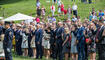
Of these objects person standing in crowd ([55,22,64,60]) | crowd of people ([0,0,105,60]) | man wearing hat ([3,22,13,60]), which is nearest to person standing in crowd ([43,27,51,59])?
crowd of people ([0,0,105,60])

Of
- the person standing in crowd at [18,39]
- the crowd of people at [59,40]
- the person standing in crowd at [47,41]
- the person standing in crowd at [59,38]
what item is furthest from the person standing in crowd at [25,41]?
the person standing in crowd at [59,38]

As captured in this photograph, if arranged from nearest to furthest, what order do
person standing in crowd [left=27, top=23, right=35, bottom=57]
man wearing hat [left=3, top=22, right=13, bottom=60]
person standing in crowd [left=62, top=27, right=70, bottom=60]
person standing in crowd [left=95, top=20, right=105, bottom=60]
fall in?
person standing in crowd [left=95, top=20, right=105, bottom=60] < man wearing hat [left=3, top=22, right=13, bottom=60] < person standing in crowd [left=62, top=27, right=70, bottom=60] < person standing in crowd [left=27, top=23, right=35, bottom=57]

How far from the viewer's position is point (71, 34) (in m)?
15.9

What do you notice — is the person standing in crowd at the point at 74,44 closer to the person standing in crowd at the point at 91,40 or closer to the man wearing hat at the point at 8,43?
the person standing in crowd at the point at 91,40

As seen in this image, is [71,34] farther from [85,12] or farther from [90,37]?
[85,12]

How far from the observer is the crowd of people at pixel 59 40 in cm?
1479

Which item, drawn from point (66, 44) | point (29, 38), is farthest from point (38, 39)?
point (66, 44)

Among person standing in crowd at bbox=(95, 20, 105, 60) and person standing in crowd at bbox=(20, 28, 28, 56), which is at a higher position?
person standing in crowd at bbox=(95, 20, 105, 60)

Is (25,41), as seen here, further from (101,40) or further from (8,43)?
(101,40)

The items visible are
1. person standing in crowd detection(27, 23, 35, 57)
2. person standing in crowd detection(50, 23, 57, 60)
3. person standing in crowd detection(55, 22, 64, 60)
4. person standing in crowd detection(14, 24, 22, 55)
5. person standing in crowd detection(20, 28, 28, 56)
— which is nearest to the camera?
person standing in crowd detection(55, 22, 64, 60)

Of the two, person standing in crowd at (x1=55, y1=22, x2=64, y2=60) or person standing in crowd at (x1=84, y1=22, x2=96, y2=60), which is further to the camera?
person standing in crowd at (x1=55, y1=22, x2=64, y2=60)

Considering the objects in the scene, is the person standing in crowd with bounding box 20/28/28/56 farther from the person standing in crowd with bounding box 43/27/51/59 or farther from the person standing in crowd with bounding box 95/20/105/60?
the person standing in crowd with bounding box 95/20/105/60

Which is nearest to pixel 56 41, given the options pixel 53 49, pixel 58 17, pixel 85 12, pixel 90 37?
pixel 53 49

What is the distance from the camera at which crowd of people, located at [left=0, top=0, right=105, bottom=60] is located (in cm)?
1479
